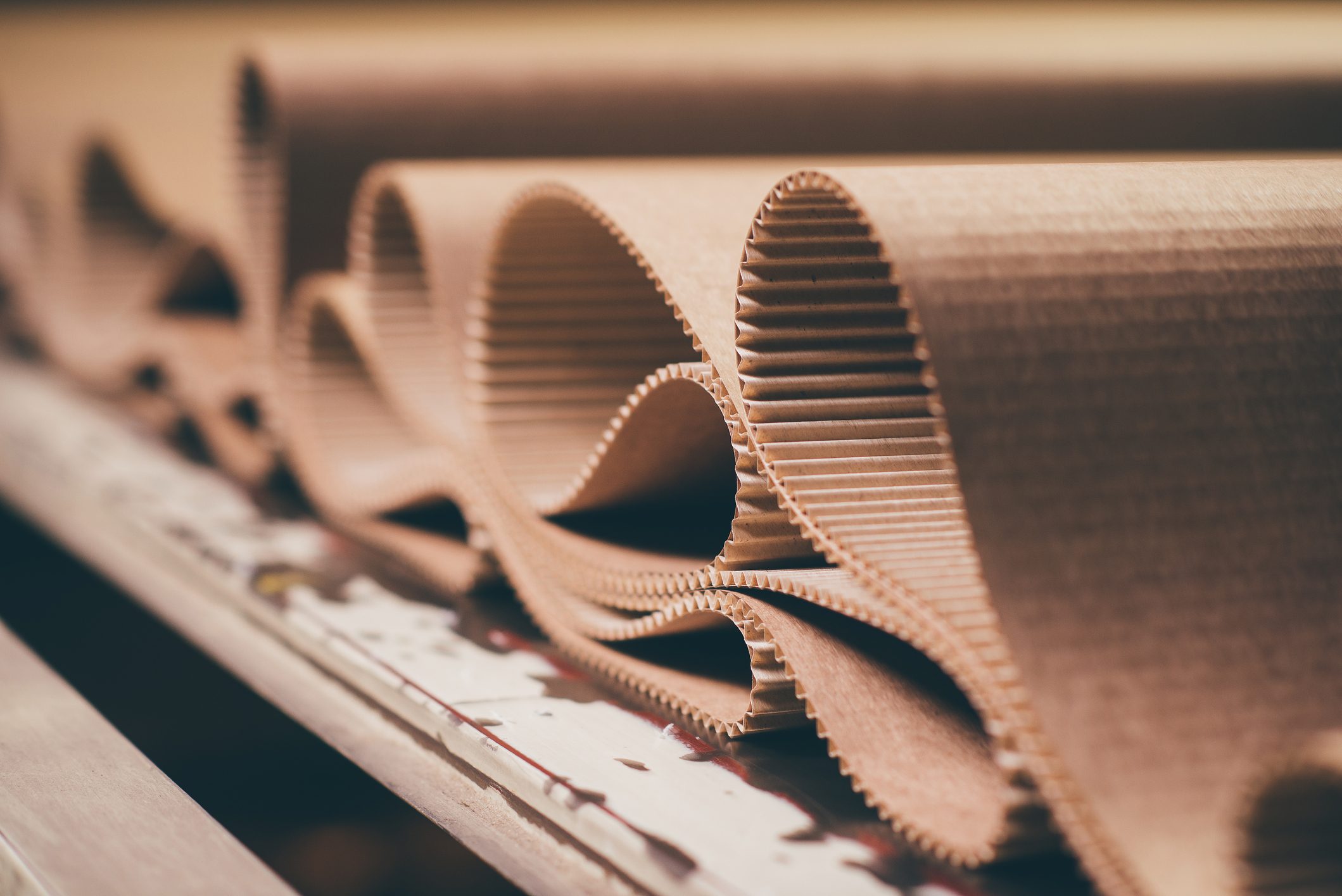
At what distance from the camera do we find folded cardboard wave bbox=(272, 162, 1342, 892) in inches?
32.6

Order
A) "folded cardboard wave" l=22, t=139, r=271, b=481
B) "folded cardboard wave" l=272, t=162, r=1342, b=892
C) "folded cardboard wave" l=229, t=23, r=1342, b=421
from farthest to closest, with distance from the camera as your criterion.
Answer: "folded cardboard wave" l=22, t=139, r=271, b=481, "folded cardboard wave" l=229, t=23, r=1342, b=421, "folded cardboard wave" l=272, t=162, r=1342, b=892

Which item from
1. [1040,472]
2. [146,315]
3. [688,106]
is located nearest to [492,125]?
[688,106]

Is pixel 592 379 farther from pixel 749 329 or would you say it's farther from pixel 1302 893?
pixel 1302 893

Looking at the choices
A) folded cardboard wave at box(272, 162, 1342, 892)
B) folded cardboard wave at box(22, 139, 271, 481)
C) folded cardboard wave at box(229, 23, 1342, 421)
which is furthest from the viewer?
folded cardboard wave at box(22, 139, 271, 481)

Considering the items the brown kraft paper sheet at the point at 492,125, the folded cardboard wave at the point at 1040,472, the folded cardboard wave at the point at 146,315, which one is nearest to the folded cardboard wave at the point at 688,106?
the brown kraft paper sheet at the point at 492,125

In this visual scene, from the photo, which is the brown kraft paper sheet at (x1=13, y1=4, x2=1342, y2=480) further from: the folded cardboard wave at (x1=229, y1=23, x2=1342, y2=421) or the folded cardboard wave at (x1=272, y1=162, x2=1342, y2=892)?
the folded cardboard wave at (x1=272, y1=162, x2=1342, y2=892)

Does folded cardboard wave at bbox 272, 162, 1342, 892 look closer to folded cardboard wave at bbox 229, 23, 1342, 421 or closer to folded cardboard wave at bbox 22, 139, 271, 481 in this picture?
folded cardboard wave at bbox 229, 23, 1342, 421

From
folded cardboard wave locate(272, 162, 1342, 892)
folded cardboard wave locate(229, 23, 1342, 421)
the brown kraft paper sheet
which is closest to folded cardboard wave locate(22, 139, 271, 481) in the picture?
the brown kraft paper sheet

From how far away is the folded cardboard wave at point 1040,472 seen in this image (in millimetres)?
829

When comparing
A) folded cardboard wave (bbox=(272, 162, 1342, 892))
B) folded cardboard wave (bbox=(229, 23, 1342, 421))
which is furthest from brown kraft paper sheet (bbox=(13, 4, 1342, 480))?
folded cardboard wave (bbox=(272, 162, 1342, 892))

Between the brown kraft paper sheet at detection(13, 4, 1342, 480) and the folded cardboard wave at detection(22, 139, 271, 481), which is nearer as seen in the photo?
the brown kraft paper sheet at detection(13, 4, 1342, 480)

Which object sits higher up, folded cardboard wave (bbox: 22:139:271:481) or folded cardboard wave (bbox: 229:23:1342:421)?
folded cardboard wave (bbox: 229:23:1342:421)

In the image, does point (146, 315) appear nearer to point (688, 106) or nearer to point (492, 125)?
point (492, 125)

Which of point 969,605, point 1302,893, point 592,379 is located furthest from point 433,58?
point 1302,893
